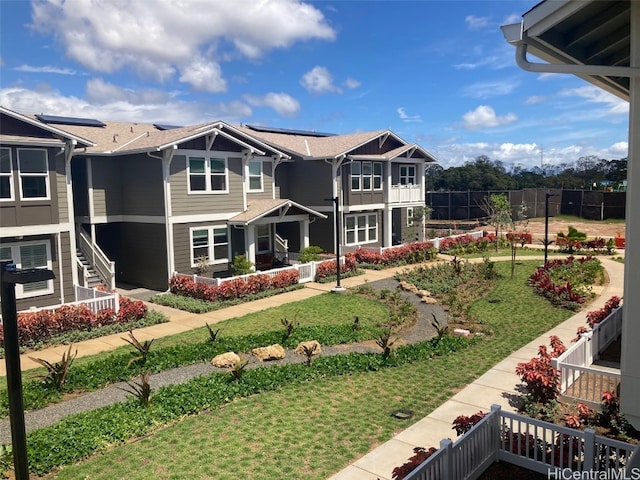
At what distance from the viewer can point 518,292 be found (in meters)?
19.7

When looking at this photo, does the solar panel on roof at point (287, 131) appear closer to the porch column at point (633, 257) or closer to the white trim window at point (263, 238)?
the white trim window at point (263, 238)

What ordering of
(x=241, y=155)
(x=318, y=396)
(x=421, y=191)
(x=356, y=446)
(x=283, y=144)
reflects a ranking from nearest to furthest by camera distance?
1. (x=356, y=446)
2. (x=318, y=396)
3. (x=241, y=155)
4. (x=283, y=144)
5. (x=421, y=191)

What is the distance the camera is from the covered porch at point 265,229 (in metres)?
22.4

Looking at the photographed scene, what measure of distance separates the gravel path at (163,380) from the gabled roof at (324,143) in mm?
13800

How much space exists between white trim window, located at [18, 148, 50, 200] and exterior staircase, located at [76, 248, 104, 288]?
391 centimetres

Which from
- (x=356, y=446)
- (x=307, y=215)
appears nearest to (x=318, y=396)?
(x=356, y=446)

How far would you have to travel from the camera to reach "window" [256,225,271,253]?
81.5ft

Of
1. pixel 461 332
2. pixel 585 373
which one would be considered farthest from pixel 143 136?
pixel 585 373

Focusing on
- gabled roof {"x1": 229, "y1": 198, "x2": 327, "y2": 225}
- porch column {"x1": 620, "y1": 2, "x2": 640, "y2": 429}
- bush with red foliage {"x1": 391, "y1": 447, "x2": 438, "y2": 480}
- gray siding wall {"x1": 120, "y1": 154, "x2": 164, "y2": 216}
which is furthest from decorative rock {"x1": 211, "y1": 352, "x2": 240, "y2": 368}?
gabled roof {"x1": 229, "y1": 198, "x2": 327, "y2": 225}

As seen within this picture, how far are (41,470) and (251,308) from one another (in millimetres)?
11105

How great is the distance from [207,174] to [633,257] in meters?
19.3

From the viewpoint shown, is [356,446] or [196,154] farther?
[196,154]

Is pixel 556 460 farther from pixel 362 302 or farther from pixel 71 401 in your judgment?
pixel 362 302

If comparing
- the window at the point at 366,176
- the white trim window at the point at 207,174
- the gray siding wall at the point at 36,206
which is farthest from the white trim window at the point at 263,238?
the gray siding wall at the point at 36,206
